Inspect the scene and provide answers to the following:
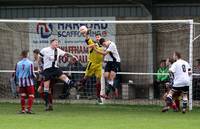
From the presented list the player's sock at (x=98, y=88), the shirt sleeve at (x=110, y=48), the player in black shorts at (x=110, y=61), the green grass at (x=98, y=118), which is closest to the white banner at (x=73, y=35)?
the player's sock at (x=98, y=88)

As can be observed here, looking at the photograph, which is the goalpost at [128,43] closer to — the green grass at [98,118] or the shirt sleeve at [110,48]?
the green grass at [98,118]

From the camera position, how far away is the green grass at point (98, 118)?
644 inches

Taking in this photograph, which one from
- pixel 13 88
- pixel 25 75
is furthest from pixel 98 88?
pixel 13 88

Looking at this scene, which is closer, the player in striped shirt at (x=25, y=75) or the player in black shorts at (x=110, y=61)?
the player in striped shirt at (x=25, y=75)

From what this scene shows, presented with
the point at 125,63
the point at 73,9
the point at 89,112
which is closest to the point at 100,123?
the point at 89,112

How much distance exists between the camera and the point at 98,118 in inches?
719

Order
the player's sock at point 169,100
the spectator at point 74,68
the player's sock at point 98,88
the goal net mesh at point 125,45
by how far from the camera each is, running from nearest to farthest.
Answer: the player's sock at point 169,100
the player's sock at point 98,88
the spectator at point 74,68
the goal net mesh at point 125,45

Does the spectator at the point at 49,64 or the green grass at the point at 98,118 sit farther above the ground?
the spectator at the point at 49,64

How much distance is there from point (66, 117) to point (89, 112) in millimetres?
1775

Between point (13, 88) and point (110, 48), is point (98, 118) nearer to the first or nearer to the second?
point (110, 48)

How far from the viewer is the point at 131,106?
22.8 meters

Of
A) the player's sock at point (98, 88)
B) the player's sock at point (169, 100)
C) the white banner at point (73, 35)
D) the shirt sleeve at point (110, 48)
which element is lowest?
the player's sock at point (169, 100)

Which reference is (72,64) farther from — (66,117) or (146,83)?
(66,117)

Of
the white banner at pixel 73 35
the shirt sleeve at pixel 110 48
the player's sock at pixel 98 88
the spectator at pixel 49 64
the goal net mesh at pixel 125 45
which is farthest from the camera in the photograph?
the white banner at pixel 73 35
